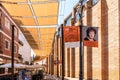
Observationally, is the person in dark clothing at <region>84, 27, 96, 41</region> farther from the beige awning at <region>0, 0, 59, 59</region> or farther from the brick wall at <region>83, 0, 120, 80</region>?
the beige awning at <region>0, 0, 59, 59</region>

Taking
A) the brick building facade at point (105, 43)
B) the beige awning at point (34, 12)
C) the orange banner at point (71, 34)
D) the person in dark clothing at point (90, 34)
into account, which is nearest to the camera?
the person in dark clothing at point (90, 34)

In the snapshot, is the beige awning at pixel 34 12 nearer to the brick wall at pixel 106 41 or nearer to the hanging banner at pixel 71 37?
the brick wall at pixel 106 41

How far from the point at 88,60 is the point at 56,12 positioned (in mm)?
9911

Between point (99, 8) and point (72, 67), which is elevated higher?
point (99, 8)

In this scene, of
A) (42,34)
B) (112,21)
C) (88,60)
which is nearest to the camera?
(112,21)

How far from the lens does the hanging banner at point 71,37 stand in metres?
18.1

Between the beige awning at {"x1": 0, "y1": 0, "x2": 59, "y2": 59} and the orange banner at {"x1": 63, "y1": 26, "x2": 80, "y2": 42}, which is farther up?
the beige awning at {"x1": 0, "y1": 0, "x2": 59, "y2": 59}

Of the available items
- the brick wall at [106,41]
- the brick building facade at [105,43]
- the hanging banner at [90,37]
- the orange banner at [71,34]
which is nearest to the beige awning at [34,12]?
the brick building facade at [105,43]

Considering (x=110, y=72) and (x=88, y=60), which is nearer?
(x=110, y=72)

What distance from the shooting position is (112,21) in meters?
22.6

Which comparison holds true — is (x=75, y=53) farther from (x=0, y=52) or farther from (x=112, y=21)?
(x=112, y=21)

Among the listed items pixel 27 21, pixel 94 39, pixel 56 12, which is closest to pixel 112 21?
pixel 94 39

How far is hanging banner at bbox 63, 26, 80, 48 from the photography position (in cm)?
1806

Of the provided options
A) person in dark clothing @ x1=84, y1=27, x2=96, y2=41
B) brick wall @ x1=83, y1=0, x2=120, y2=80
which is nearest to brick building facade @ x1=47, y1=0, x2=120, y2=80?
brick wall @ x1=83, y1=0, x2=120, y2=80
